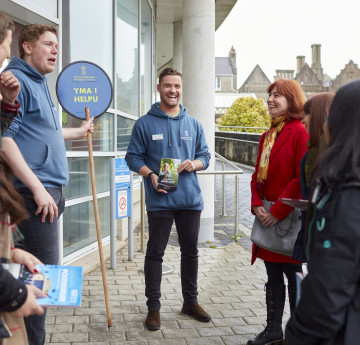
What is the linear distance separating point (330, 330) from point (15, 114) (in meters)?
1.78

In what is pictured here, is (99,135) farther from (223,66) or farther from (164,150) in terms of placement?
(223,66)

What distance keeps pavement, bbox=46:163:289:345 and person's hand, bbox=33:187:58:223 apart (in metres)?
1.37

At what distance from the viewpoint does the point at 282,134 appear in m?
3.65

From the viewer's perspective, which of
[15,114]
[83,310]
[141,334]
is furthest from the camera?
[83,310]

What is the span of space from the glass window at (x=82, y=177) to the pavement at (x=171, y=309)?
91cm

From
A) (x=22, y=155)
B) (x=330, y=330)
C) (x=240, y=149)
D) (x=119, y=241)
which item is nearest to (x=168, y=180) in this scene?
(x=22, y=155)

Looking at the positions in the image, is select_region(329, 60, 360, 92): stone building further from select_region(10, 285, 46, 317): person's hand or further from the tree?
select_region(10, 285, 46, 317): person's hand

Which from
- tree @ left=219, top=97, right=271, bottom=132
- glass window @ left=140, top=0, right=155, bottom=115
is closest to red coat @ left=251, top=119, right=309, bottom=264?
glass window @ left=140, top=0, right=155, bottom=115

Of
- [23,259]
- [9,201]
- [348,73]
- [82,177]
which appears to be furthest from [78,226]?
[348,73]

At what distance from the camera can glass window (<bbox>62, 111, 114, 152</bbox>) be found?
5.65m

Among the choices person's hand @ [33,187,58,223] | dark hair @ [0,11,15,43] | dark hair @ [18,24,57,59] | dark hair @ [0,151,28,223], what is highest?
dark hair @ [18,24,57,59]

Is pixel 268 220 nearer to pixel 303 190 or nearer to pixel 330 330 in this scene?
pixel 303 190

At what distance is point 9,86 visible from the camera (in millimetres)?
2371

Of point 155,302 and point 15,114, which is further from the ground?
point 15,114
